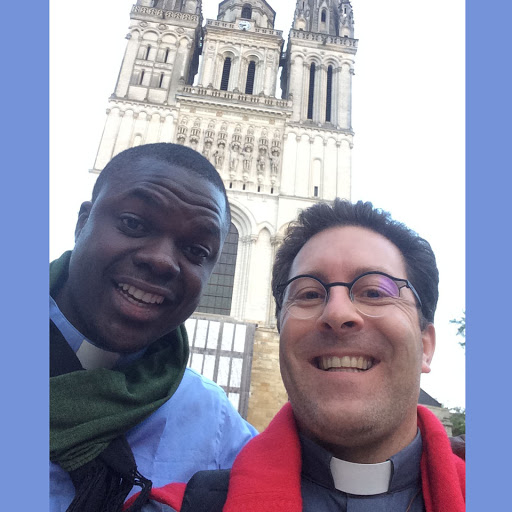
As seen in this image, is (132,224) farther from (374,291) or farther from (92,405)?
(374,291)

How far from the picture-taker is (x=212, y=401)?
1.70m

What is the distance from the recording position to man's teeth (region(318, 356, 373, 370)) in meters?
1.25

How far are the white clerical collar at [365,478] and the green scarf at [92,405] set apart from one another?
67 centimetres

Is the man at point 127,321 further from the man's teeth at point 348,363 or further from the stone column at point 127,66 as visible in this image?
the stone column at point 127,66

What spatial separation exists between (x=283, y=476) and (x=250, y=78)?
19.4 m

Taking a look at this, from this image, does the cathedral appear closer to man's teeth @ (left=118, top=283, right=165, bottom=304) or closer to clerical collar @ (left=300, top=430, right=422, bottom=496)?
clerical collar @ (left=300, top=430, right=422, bottom=496)

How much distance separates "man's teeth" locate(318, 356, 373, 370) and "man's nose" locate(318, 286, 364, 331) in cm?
10

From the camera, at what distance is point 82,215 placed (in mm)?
1442

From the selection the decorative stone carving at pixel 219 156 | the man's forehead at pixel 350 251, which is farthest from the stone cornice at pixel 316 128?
the man's forehead at pixel 350 251

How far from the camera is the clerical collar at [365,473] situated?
1.27 m

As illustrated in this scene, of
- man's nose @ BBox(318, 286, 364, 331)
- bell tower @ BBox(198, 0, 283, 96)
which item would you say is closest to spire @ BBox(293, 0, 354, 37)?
bell tower @ BBox(198, 0, 283, 96)

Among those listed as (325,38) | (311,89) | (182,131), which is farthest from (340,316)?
(325,38)

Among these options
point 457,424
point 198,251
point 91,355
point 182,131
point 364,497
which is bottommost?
point 457,424

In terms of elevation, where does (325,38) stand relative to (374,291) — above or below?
above
